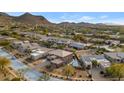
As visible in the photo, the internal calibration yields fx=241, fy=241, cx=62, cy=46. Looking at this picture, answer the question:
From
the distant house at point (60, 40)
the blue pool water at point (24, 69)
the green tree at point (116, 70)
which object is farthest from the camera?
the distant house at point (60, 40)

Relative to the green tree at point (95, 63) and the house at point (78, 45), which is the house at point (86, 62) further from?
the house at point (78, 45)

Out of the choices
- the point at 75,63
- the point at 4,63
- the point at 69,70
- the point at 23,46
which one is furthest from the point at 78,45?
the point at 4,63

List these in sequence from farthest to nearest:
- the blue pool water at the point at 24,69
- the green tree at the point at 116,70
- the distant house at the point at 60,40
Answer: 1. the distant house at the point at 60,40
2. the blue pool water at the point at 24,69
3. the green tree at the point at 116,70

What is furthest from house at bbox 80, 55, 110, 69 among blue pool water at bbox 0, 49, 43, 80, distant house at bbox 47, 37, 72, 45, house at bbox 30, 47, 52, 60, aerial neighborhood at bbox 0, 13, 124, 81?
blue pool water at bbox 0, 49, 43, 80

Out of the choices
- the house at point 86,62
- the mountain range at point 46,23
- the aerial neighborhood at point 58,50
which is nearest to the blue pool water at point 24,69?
the aerial neighborhood at point 58,50

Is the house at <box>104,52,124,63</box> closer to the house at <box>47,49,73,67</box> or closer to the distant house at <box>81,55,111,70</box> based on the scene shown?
the distant house at <box>81,55,111,70</box>

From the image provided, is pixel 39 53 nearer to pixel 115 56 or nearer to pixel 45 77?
pixel 45 77
